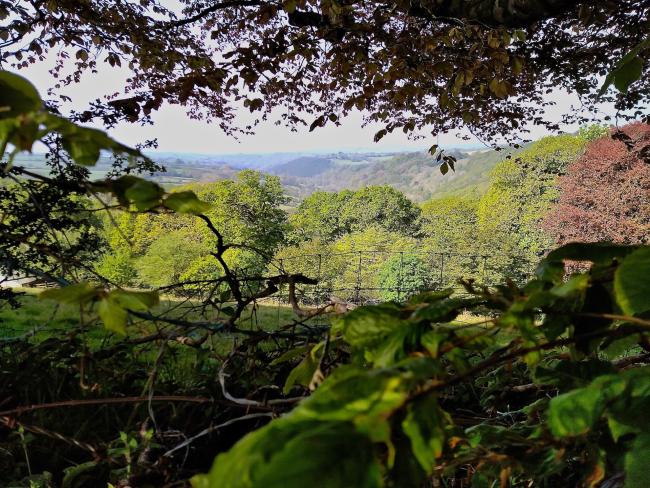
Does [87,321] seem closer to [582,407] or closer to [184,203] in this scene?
[184,203]

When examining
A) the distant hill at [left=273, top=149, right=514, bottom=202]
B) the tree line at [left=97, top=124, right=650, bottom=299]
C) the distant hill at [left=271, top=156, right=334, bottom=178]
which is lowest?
the tree line at [left=97, top=124, right=650, bottom=299]

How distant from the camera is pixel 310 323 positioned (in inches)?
88.6

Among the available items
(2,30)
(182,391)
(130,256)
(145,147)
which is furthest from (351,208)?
(182,391)

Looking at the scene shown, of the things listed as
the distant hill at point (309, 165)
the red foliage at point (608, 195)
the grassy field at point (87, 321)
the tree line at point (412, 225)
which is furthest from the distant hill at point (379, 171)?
the grassy field at point (87, 321)

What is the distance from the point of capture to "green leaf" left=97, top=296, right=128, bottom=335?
395 mm

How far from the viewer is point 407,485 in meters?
0.29

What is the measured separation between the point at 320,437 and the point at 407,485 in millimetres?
138

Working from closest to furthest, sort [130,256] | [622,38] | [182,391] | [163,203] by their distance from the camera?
[163,203], [182,391], [622,38], [130,256]

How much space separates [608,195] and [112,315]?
58.0ft

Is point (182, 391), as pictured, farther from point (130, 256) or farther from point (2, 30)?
point (130, 256)

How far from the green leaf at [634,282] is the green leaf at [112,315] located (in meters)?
0.43

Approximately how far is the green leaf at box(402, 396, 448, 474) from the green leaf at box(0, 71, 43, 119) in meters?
0.35

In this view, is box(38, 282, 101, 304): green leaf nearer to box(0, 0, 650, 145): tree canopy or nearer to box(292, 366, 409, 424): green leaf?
→ box(292, 366, 409, 424): green leaf

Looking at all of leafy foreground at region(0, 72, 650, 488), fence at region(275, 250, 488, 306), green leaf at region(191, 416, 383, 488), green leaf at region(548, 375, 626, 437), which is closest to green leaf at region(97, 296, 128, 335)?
leafy foreground at region(0, 72, 650, 488)
